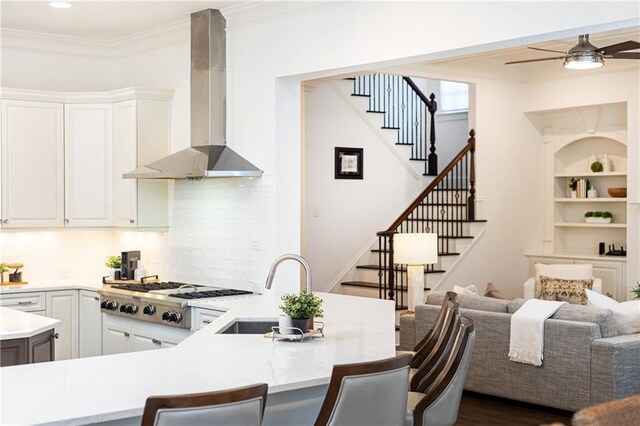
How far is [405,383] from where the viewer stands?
121 inches

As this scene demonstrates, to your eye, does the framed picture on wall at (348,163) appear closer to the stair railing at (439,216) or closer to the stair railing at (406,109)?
the stair railing at (406,109)

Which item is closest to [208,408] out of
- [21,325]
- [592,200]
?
[21,325]

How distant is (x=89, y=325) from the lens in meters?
7.19

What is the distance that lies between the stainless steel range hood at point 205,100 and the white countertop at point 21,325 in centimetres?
190

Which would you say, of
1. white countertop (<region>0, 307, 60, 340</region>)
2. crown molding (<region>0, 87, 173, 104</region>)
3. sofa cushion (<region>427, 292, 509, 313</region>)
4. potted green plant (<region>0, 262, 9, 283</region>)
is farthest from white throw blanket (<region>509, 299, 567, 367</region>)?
potted green plant (<region>0, 262, 9, 283</region>)

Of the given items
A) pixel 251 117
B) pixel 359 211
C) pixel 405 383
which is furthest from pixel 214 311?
pixel 359 211

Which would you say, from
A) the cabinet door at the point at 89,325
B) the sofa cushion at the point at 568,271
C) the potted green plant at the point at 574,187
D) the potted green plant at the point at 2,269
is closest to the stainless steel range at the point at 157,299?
the cabinet door at the point at 89,325

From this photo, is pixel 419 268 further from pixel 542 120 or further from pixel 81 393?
pixel 81 393

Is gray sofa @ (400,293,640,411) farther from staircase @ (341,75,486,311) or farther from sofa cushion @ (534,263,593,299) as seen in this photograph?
sofa cushion @ (534,263,593,299)

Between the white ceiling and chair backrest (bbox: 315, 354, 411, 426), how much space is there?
4108 millimetres

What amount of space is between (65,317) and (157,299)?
1.48m

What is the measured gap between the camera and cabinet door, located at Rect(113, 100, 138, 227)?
284 inches

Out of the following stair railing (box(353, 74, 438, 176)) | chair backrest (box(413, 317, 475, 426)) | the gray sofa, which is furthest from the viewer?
stair railing (box(353, 74, 438, 176))

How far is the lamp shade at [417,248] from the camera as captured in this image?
745cm
